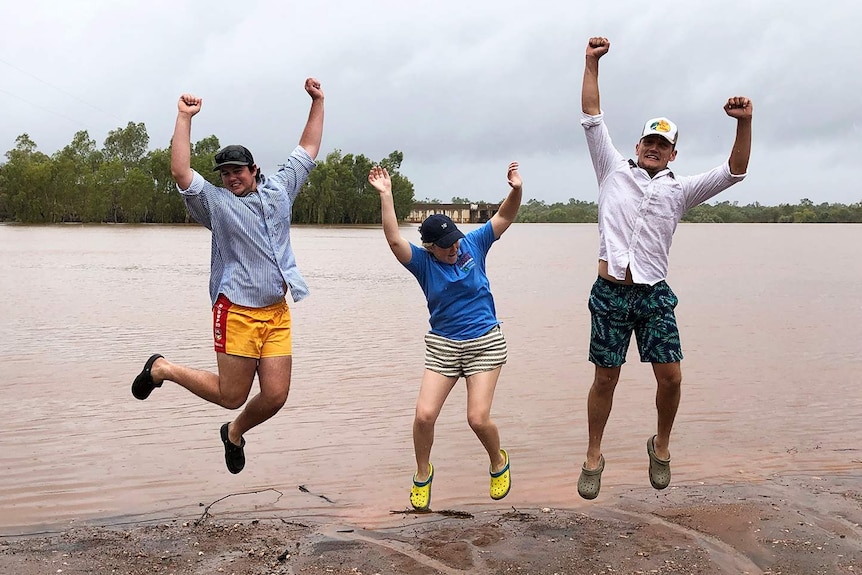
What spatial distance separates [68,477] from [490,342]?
4.02 metres

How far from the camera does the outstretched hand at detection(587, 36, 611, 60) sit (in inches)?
260

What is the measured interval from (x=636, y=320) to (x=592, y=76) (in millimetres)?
1731

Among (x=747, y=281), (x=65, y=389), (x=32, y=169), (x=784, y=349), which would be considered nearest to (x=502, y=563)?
(x=65, y=389)

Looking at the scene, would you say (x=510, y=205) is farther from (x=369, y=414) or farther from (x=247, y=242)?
(x=369, y=414)

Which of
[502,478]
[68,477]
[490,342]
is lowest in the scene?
[68,477]

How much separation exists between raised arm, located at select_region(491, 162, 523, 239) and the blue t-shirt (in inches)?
16.5

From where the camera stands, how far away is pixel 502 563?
621cm

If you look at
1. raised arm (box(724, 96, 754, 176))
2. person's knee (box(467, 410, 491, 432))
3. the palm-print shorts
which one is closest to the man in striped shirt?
person's knee (box(467, 410, 491, 432))

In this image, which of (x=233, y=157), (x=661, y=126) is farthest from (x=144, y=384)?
(x=661, y=126)

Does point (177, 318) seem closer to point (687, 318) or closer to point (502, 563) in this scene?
point (687, 318)

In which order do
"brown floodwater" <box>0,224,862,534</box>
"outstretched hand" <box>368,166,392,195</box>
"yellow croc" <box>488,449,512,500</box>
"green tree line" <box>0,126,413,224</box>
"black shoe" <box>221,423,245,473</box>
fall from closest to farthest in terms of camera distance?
"outstretched hand" <box>368,166,392,195</box>, "yellow croc" <box>488,449,512,500</box>, "black shoe" <box>221,423,245,473</box>, "brown floodwater" <box>0,224,862,534</box>, "green tree line" <box>0,126,413,224</box>

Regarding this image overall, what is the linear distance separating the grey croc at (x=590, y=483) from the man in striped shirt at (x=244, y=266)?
2.26 m

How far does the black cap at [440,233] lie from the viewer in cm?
682

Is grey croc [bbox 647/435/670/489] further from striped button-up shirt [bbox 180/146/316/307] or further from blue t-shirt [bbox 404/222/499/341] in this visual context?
striped button-up shirt [bbox 180/146/316/307]
